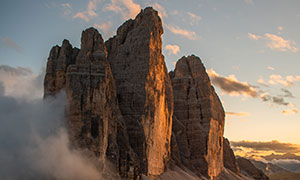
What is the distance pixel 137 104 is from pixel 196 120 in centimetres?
2278

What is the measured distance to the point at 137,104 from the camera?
40906mm

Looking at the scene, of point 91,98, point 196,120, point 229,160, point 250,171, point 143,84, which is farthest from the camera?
point 250,171

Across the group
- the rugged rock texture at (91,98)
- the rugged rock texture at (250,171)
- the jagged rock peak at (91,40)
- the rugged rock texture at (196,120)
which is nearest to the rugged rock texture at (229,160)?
the rugged rock texture at (250,171)

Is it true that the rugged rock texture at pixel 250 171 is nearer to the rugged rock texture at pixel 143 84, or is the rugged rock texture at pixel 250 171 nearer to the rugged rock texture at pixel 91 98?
the rugged rock texture at pixel 143 84

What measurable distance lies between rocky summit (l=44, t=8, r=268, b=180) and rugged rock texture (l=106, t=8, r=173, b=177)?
0.11m

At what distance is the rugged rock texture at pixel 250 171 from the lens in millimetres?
85688

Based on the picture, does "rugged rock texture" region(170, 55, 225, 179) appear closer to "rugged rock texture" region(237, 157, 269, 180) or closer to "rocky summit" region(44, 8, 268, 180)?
"rocky summit" region(44, 8, 268, 180)

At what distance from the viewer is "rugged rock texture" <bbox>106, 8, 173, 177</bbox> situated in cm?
4016

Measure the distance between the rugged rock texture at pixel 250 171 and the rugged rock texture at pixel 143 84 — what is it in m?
45.7

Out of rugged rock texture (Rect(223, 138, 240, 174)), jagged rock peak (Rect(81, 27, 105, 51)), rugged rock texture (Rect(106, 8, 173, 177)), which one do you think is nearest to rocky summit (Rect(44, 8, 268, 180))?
jagged rock peak (Rect(81, 27, 105, 51))

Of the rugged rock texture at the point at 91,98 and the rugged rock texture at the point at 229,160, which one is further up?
the rugged rock texture at the point at 91,98

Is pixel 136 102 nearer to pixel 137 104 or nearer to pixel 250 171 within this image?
pixel 137 104

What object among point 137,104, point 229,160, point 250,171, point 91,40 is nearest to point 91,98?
point 91,40

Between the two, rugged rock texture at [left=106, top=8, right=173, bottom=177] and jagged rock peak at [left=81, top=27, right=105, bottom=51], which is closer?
jagged rock peak at [left=81, top=27, right=105, bottom=51]
